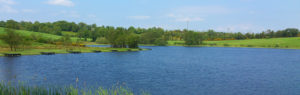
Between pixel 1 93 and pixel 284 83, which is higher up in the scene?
pixel 1 93

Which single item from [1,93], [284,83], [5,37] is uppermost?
[5,37]

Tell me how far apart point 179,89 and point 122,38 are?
298ft

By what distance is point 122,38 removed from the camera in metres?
118

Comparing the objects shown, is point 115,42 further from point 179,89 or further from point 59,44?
point 179,89

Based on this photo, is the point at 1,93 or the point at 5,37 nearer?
the point at 1,93

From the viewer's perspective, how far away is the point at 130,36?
12288cm

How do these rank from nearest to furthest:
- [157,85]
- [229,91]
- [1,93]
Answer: [1,93]
[229,91]
[157,85]

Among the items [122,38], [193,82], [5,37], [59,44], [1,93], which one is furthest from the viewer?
[122,38]

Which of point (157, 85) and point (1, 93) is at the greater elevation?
point (1, 93)

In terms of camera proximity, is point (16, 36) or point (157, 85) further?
point (16, 36)

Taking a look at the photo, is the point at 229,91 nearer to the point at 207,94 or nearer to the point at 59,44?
the point at 207,94

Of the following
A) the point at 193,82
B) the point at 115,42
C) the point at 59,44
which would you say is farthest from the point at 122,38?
the point at 193,82

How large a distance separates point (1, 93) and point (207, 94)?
785 inches

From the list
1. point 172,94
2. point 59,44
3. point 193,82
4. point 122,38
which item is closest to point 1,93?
point 172,94
